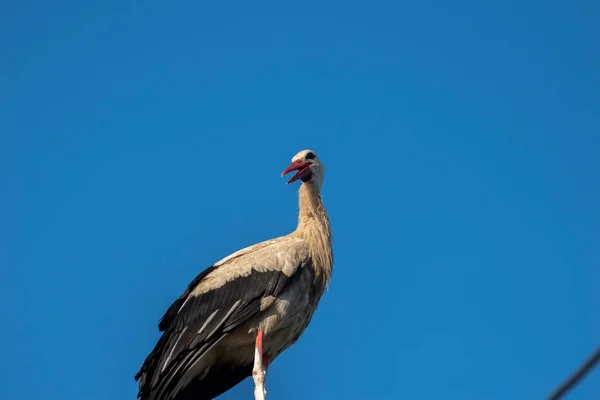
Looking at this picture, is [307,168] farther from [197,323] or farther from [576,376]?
[576,376]

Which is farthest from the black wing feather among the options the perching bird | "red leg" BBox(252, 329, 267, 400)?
"red leg" BBox(252, 329, 267, 400)

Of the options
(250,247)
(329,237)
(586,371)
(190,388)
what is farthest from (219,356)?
(586,371)

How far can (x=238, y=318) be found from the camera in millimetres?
7957

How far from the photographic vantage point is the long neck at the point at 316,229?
8516 millimetres

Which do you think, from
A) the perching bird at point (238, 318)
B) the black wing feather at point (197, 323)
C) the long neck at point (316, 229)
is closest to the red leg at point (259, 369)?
the perching bird at point (238, 318)

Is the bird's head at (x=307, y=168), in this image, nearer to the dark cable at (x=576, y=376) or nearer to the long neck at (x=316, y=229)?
the long neck at (x=316, y=229)

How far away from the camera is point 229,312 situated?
8.01 m

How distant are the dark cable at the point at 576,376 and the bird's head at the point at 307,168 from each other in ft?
23.2

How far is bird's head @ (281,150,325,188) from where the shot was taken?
9.16 m

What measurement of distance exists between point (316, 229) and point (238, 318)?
4.60 ft

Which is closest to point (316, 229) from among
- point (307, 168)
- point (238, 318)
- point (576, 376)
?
point (307, 168)

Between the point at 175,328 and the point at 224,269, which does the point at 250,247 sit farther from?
the point at 175,328

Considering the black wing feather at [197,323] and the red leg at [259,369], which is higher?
the black wing feather at [197,323]

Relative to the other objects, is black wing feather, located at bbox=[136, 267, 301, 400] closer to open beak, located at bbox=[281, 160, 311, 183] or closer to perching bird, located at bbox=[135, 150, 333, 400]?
perching bird, located at bbox=[135, 150, 333, 400]
